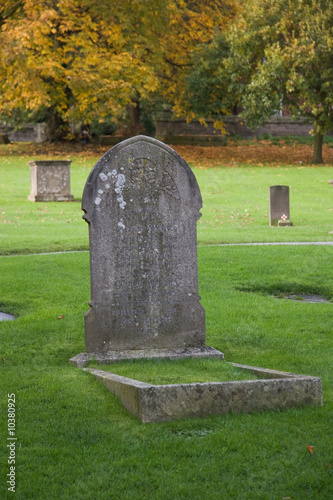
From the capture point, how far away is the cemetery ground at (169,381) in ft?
11.9

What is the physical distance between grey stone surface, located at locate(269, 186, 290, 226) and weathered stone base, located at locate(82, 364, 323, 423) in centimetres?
1247

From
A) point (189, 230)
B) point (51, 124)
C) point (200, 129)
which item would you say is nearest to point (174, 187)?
point (189, 230)

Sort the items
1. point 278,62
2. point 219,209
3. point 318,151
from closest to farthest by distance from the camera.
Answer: point 219,209
point 278,62
point 318,151

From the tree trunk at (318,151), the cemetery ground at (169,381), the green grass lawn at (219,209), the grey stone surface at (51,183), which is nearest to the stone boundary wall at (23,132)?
the green grass lawn at (219,209)

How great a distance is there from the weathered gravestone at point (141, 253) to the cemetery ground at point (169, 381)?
419 mm

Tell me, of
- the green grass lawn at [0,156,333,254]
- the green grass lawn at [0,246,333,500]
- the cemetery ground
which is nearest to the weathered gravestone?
the cemetery ground

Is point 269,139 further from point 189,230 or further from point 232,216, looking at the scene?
point 189,230

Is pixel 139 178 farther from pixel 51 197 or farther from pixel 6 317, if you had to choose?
pixel 51 197

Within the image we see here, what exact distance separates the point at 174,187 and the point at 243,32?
27.4m

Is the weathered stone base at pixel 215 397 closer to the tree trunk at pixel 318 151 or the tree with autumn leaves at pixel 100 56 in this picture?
the tree with autumn leaves at pixel 100 56

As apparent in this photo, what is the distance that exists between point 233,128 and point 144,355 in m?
37.2

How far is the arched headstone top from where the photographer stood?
19.7 feet

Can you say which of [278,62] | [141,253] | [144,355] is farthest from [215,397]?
[278,62]

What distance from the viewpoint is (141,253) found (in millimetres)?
6094
